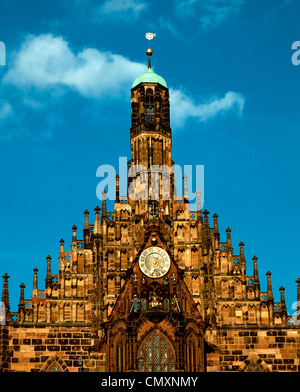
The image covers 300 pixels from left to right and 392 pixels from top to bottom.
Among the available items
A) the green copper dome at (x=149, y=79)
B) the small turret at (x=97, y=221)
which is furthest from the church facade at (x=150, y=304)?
the green copper dome at (x=149, y=79)

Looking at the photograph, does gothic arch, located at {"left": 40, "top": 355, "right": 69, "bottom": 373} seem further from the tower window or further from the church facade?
the tower window

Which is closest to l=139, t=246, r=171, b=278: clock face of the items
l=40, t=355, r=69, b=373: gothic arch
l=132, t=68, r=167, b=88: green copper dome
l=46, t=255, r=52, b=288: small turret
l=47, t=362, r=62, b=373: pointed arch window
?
l=46, t=255, r=52, b=288: small turret

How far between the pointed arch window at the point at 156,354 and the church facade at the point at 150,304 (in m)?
0.06

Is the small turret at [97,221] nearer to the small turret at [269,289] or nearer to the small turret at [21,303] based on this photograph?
the small turret at [21,303]

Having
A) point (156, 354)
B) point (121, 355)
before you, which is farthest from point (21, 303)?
point (156, 354)

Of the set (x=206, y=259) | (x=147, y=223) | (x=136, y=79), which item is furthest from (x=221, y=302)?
(x=136, y=79)

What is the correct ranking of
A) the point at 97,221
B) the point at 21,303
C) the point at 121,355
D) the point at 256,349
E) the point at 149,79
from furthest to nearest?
the point at 149,79, the point at 97,221, the point at 256,349, the point at 21,303, the point at 121,355

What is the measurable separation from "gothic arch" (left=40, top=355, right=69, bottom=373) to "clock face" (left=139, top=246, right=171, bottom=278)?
756cm

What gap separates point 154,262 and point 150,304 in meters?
3.40

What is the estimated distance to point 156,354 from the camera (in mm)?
59156

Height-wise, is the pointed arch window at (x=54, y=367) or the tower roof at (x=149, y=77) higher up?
the tower roof at (x=149, y=77)

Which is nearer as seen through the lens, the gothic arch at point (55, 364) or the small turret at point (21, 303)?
the gothic arch at point (55, 364)

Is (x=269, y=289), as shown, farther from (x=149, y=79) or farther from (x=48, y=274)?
(x=149, y=79)

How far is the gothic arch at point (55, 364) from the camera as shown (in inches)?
2389
